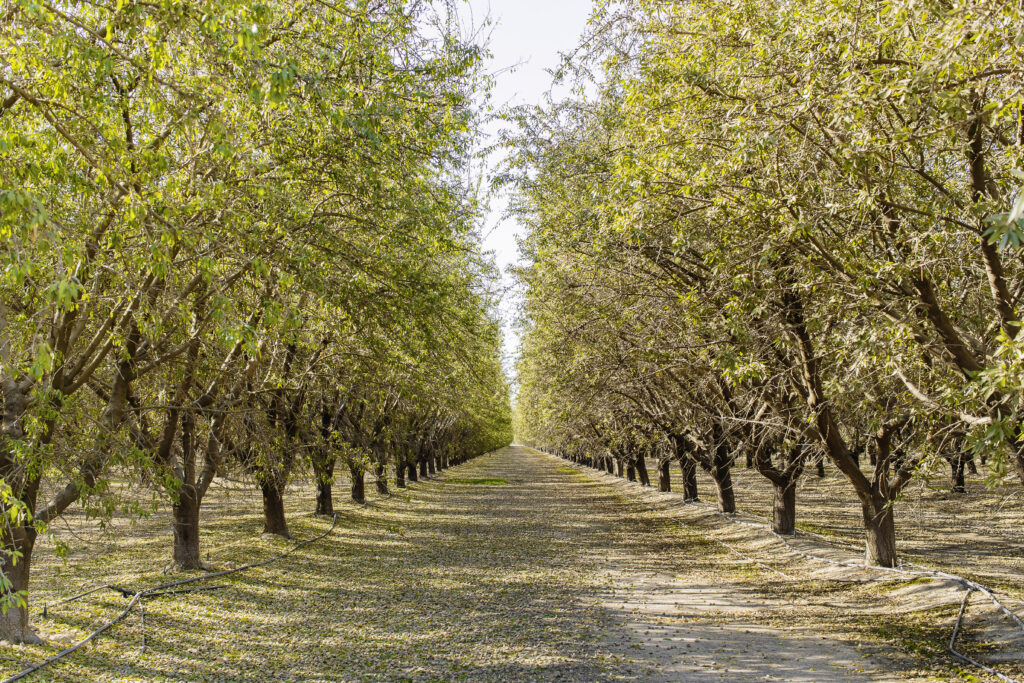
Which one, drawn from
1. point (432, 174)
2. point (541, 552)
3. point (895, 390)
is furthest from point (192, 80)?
point (541, 552)

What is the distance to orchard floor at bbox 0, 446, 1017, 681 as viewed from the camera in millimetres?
8711

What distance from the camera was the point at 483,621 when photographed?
11344 mm

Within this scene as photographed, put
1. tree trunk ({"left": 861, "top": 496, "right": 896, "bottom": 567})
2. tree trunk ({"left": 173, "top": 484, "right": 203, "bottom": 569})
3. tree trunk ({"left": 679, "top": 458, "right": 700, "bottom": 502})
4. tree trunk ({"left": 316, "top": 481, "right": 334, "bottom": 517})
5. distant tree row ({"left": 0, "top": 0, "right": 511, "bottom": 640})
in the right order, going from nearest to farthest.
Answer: distant tree row ({"left": 0, "top": 0, "right": 511, "bottom": 640})
tree trunk ({"left": 861, "top": 496, "right": 896, "bottom": 567})
tree trunk ({"left": 173, "top": 484, "right": 203, "bottom": 569})
tree trunk ({"left": 316, "top": 481, "right": 334, "bottom": 517})
tree trunk ({"left": 679, "top": 458, "right": 700, "bottom": 502})

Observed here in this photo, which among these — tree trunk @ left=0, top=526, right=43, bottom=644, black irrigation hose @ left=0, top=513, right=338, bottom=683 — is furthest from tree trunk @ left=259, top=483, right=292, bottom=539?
tree trunk @ left=0, top=526, right=43, bottom=644

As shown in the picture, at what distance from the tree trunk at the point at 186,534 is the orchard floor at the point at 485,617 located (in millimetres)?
792

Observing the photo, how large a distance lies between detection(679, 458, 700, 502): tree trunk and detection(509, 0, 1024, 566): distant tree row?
37.6 feet

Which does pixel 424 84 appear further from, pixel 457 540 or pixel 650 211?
pixel 457 540

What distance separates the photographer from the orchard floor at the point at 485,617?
28.6ft

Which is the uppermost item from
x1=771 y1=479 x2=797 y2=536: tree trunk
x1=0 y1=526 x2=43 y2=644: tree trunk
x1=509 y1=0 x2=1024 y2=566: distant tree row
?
x1=509 y1=0 x2=1024 y2=566: distant tree row

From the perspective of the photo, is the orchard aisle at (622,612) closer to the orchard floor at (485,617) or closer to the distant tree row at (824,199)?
the orchard floor at (485,617)

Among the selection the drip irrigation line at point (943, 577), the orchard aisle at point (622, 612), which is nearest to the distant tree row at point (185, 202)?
the orchard aisle at point (622, 612)

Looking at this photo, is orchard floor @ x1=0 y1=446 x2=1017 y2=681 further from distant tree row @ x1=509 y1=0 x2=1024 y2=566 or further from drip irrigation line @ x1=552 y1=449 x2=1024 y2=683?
distant tree row @ x1=509 y1=0 x2=1024 y2=566

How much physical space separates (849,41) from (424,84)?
5046mm

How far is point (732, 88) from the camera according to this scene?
8.51 metres
